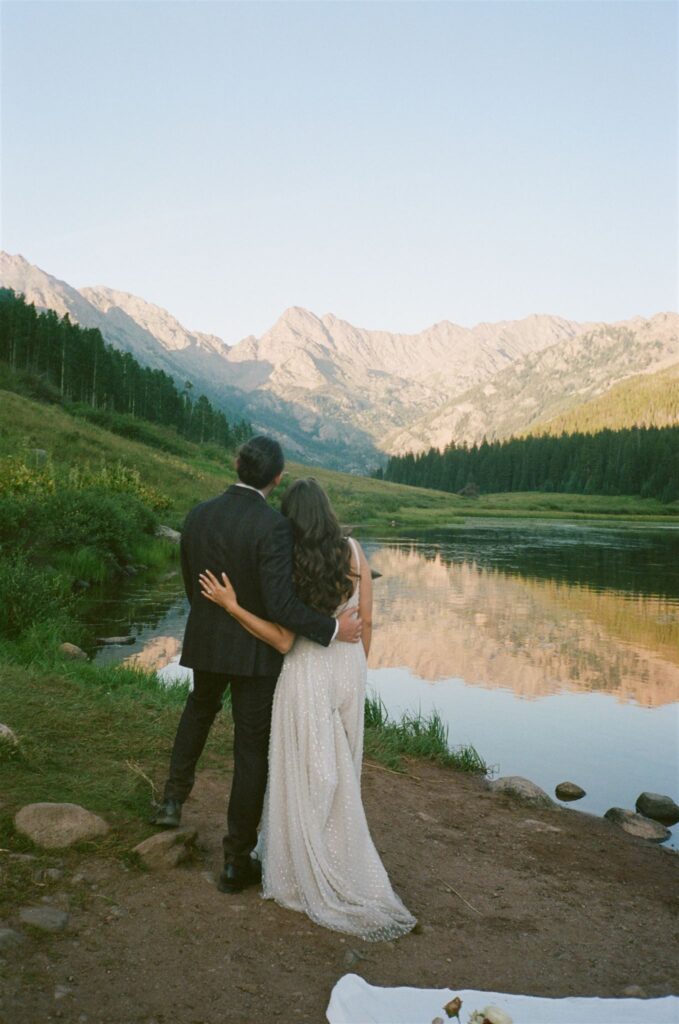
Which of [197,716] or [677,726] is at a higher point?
[197,716]

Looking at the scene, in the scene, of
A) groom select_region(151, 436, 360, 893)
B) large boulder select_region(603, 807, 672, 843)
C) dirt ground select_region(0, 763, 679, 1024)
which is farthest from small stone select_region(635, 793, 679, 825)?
groom select_region(151, 436, 360, 893)

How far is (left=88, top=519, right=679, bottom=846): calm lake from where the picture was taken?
12.0 metres

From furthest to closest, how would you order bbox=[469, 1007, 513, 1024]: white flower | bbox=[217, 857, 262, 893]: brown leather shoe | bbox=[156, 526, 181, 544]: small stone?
1. bbox=[156, 526, 181, 544]: small stone
2. bbox=[217, 857, 262, 893]: brown leather shoe
3. bbox=[469, 1007, 513, 1024]: white flower

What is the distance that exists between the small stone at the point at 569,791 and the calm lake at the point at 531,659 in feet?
0.47

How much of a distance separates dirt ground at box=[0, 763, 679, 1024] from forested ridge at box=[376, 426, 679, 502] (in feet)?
460

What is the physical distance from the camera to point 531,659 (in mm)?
18547

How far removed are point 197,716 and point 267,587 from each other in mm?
1444

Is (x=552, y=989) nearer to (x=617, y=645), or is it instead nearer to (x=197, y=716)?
(x=197, y=716)

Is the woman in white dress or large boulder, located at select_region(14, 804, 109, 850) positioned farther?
large boulder, located at select_region(14, 804, 109, 850)

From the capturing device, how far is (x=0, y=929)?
510 cm

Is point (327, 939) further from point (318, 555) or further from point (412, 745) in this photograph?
point (412, 745)

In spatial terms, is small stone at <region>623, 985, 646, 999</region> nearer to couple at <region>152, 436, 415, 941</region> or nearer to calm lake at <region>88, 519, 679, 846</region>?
couple at <region>152, 436, 415, 941</region>

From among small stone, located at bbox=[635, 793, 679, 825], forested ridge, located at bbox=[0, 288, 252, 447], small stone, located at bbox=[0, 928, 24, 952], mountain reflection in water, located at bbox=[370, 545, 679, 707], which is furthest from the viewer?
forested ridge, located at bbox=[0, 288, 252, 447]

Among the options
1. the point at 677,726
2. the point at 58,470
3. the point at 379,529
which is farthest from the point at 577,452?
the point at 677,726
